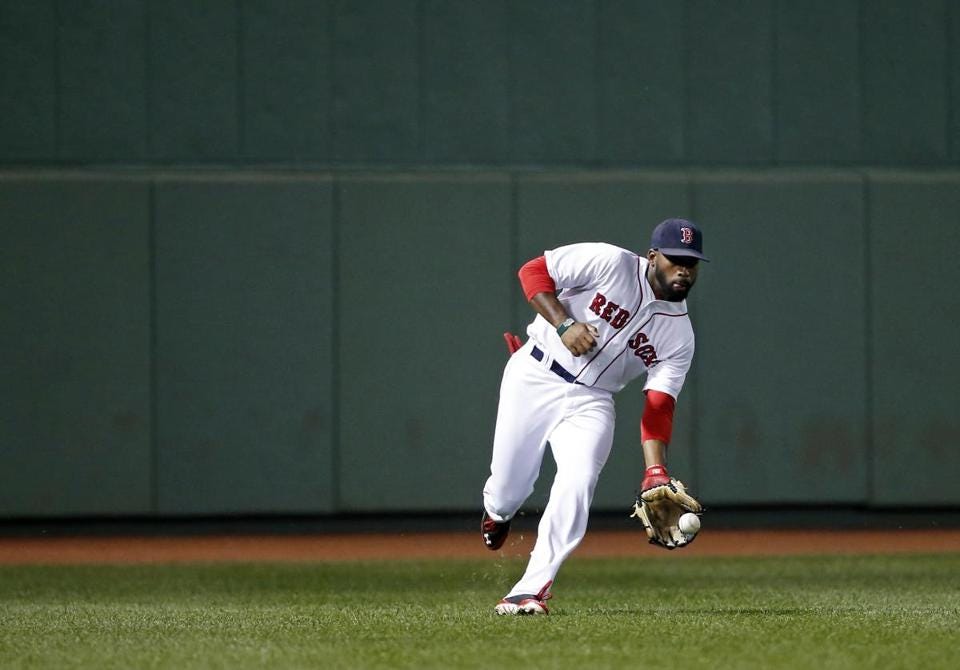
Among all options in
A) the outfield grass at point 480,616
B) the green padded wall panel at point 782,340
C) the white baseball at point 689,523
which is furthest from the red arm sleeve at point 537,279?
the green padded wall panel at point 782,340

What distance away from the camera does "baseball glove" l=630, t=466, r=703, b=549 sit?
6352 mm

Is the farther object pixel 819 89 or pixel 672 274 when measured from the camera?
pixel 819 89

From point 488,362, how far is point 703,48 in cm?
311

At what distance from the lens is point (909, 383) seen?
Result: 11836 mm

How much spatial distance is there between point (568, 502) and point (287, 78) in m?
6.50

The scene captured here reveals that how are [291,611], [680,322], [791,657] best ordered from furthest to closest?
1. [291,611]
2. [680,322]
3. [791,657]

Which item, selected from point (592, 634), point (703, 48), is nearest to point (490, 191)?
point (703, 48)

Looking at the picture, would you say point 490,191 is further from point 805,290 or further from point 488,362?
point 805,290

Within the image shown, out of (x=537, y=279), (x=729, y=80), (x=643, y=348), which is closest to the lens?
(x=537, y=279)

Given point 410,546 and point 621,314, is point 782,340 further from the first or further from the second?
point 621,314

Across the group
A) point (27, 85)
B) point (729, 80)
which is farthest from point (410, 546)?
point (27, 85)

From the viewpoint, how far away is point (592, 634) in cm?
571

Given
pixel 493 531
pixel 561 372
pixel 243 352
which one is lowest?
pixel 493 531

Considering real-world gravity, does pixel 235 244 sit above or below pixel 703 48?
below
